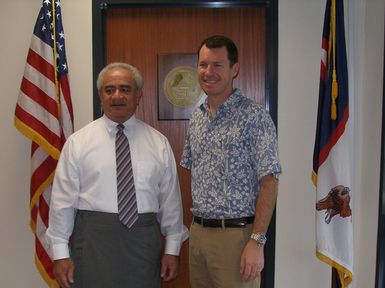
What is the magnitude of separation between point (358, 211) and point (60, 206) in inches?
65.8

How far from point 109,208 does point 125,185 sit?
0.39ft

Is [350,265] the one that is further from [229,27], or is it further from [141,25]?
[141,25]

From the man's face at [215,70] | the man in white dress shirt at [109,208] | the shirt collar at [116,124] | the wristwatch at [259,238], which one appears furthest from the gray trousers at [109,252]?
the man's face at [215,70]

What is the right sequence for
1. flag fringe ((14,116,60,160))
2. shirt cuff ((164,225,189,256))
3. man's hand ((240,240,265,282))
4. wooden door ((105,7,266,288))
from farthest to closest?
wooden door ((105,7,266,288)) < flag fringe ((14,116,60,160)) < shirt cuff ((164,225,189,256)) < man's hand ((240,240,265,282))

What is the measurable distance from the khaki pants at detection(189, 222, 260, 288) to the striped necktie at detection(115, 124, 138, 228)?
0.30 m

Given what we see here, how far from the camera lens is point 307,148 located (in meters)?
2.38

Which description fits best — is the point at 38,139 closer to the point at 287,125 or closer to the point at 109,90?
the point at 109,90

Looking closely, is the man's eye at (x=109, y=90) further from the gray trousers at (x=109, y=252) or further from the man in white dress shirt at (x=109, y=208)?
the gray trousers at (x=109, y=252)

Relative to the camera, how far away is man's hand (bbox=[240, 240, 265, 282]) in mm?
1521

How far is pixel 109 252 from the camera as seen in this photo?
5.60 feet

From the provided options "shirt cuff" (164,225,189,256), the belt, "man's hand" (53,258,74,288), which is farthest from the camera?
"shirt cuff" (164,225,189,256)

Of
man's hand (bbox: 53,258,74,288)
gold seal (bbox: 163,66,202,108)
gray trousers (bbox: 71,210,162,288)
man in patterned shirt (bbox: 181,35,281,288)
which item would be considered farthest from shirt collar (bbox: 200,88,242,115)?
man's hand (bbox: 53,258,74,288)

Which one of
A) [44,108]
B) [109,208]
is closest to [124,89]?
[109,208]

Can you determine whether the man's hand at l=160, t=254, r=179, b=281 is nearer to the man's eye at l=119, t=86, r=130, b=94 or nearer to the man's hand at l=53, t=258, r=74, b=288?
the man's hand at l=53, t=258, r=74, b=288
